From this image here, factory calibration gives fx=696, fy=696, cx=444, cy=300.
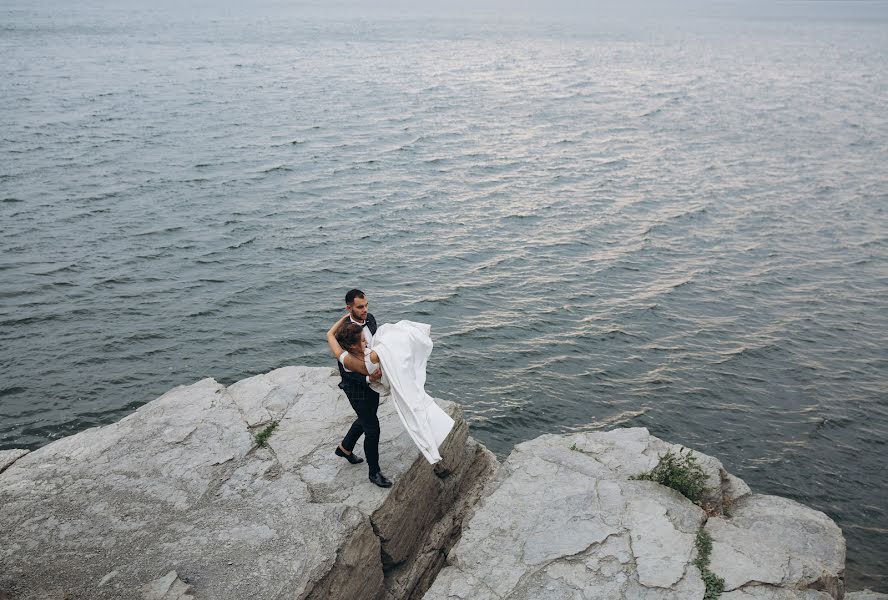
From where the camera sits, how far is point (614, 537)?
343 inches

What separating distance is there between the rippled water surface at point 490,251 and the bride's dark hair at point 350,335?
19.8 feet

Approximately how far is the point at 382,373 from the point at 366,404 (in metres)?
0.57

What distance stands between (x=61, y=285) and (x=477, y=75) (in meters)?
42.5

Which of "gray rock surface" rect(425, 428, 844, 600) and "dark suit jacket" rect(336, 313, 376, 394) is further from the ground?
"dark suit jacket" rect(336, 313, 376, 394)

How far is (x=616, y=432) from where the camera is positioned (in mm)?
11648

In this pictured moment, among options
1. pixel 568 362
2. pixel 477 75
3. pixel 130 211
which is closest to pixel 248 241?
pixel 130 211

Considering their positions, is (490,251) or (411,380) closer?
(411,380)

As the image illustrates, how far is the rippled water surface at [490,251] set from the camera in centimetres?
1509

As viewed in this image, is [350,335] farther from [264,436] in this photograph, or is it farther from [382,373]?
[264,436]

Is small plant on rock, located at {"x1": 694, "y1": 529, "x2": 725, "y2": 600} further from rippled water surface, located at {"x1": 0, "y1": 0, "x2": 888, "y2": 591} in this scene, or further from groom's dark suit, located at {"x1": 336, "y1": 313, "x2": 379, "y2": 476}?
rippled water surface, located at {"x1": 0, "y1": 0, "x2": 888, "y2": 591}

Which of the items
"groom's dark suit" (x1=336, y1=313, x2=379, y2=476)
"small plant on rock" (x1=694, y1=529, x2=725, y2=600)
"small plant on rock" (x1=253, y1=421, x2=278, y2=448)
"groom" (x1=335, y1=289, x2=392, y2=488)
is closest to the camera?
"small plant on rock" (x1=694, y1=529, x2=725, y2=600)

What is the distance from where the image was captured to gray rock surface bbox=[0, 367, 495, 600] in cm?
771

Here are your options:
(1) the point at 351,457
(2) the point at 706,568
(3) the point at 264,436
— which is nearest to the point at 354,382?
(1) the point at 351,457

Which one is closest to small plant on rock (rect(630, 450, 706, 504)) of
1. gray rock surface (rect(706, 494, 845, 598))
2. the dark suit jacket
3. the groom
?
gray rock surface (rect(706, 494, 845, 598))
